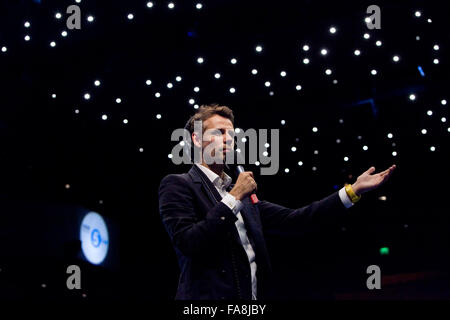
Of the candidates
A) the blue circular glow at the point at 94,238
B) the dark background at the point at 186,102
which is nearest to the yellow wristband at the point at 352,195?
the dark background at the point at 186,102

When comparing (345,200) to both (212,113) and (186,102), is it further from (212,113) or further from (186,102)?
(186,102)

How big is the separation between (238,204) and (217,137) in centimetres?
43

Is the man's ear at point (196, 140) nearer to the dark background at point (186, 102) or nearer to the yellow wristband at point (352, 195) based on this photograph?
the yellow wristband at point (352, 195)

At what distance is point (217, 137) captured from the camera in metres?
1.94

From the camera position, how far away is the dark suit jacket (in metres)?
1.54

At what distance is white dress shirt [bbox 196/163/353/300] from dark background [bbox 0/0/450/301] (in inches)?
53.3

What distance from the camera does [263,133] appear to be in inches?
138

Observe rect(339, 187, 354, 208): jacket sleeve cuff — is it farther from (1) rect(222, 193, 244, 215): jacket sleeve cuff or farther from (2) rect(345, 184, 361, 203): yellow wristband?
(1) rect(222, 193, 244, 215): jacket sleeve cuff

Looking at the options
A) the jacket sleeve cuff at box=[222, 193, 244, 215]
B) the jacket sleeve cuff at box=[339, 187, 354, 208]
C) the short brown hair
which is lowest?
the jacket sleeve cuff at box=[222, 193, 244, 215]

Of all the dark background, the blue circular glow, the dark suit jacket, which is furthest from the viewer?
the blue circular glow
